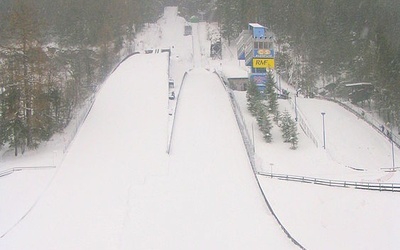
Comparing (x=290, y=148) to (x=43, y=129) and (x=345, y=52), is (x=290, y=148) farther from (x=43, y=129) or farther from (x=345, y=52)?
(x=345, y=52)

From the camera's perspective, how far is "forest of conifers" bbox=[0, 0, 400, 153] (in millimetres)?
26766

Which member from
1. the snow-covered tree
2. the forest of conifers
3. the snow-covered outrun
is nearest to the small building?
the forest of conifers

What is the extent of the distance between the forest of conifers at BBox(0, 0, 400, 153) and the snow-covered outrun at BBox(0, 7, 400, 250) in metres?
2.44

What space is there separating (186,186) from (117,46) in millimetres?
39730

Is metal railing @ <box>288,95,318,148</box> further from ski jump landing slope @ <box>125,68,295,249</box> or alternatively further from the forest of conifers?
the forest of conifers

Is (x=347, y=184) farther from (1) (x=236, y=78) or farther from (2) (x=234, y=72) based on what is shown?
(2) (x=234, y=72)

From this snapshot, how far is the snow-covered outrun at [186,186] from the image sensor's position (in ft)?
53.3

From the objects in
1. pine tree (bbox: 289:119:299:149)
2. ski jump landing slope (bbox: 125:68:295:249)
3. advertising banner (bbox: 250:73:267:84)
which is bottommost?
ski jump landing slope (bbox: 125:68:295:249)

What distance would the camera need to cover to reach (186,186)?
20.2 m

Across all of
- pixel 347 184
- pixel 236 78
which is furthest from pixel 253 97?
pixel 347 184

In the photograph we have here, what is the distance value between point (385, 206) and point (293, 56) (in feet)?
114

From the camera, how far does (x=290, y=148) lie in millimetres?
28547

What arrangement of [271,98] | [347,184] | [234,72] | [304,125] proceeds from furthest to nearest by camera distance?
[234,72] < [271,98] < [304,125] < [347,184]

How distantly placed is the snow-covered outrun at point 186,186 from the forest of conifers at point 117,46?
244 centimetres
